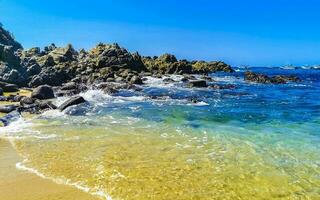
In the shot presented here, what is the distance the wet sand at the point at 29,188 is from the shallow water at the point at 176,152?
16.3 inches

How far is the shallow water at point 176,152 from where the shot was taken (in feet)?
36.4

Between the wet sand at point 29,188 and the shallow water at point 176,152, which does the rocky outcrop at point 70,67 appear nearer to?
the shallow water at point 176,152

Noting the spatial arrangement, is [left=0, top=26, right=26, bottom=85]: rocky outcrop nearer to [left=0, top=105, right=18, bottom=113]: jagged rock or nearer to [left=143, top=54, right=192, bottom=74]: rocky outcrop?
[left=0, top=105, right=18, bottom=113]: jagged rock

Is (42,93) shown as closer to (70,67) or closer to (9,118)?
(9,118)

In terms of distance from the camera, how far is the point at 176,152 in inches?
592

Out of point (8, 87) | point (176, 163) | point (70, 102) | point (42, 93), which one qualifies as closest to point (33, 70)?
point (8, 87)

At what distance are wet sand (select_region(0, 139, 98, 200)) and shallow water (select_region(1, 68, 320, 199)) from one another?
414 mm

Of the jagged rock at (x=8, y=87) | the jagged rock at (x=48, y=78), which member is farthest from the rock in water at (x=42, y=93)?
the jagged rock at (x=48, y=78)

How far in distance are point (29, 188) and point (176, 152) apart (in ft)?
19.8

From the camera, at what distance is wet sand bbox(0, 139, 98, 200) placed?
33.7ft

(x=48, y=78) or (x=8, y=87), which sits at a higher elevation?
(x=48, y=78)

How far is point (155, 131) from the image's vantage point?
19344mm

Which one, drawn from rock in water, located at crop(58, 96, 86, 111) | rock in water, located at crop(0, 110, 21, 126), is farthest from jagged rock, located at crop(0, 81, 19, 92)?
rock in water, located at crop(0, 110, 21, 126)

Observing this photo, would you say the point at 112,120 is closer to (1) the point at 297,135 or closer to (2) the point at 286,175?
(1) the point at 297,135
